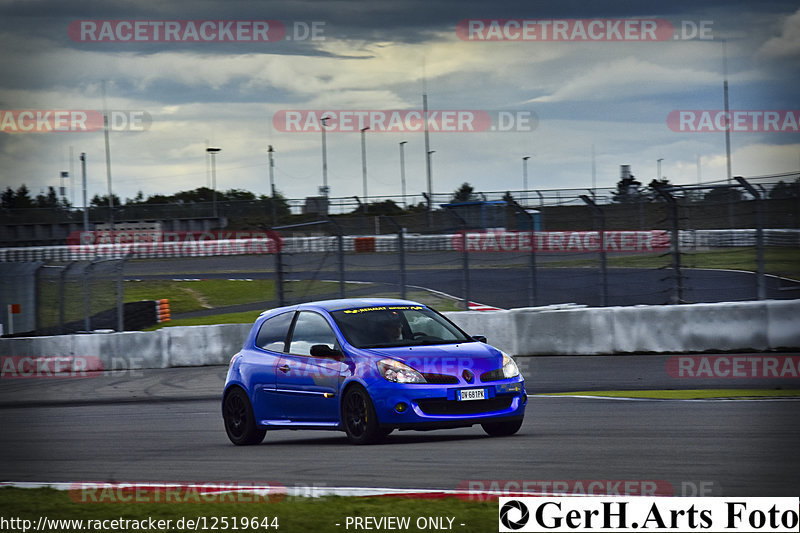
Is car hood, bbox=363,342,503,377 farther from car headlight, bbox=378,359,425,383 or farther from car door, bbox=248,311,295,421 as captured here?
car door, bbox=248,311,295,421

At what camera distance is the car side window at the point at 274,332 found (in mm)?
11062

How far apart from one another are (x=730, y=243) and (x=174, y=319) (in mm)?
14314

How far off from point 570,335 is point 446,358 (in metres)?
9.11

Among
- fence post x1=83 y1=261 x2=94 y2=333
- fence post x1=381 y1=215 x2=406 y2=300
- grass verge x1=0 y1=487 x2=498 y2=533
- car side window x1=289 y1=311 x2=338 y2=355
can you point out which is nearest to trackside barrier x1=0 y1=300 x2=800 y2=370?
fence post x1=83 y1=261 x2=94 y2=333

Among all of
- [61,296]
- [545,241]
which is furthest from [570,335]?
[61,296]

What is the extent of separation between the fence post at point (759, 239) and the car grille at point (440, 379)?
28.3 ft

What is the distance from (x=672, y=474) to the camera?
746cm

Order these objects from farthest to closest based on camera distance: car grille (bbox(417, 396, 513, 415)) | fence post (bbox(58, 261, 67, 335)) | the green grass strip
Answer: fence post (bbox(58, 261, 67, 335)) < the green grass strip < car grille (bbox(417, 396, 513, 415))

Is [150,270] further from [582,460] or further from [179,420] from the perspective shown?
[582,460]

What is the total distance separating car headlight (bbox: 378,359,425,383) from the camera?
9.75 metres

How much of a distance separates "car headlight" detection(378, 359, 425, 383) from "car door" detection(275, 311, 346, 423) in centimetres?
51

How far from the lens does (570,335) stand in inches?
736

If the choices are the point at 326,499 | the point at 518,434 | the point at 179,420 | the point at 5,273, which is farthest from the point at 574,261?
the point at 326,499

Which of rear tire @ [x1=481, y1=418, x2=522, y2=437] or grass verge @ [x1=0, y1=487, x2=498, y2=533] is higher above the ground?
grass verge @ [x1=0, y1=487, x2=498, y2=533]
